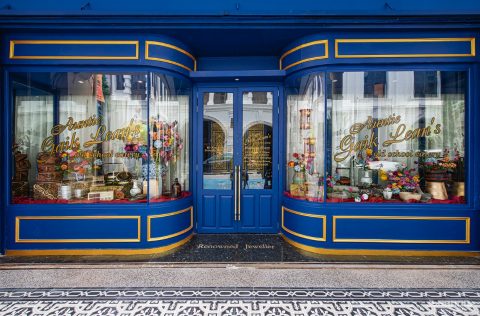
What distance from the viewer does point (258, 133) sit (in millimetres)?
4609

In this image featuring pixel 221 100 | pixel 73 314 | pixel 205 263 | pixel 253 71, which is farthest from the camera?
pixel 221 100

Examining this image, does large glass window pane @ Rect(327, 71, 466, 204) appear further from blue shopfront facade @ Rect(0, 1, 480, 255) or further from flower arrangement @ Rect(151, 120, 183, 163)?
flower arrangement @ Rect(151, 120, 183, 163)

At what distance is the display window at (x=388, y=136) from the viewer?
3.95 m

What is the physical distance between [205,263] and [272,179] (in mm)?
1871

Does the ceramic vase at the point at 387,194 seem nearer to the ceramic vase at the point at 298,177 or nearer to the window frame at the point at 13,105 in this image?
the ceramic vase at the point at 298,177

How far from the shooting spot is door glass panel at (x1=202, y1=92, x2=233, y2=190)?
15.2ft

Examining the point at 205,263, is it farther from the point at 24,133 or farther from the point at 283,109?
the point at 24,133


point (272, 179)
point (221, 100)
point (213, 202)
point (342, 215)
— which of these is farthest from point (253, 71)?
point (342, 215)

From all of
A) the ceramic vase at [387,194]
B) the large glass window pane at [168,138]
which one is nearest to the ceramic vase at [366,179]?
the ceramic vase at [387,194]

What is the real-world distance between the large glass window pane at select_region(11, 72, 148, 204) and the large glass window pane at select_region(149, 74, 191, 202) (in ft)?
0.54

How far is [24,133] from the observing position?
4.04 metres

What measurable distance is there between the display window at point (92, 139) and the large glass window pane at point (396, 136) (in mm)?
2725

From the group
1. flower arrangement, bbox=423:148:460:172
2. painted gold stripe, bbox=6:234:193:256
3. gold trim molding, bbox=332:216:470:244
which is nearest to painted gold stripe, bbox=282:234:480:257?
gold trim molding, bbox=332:216:470:244
